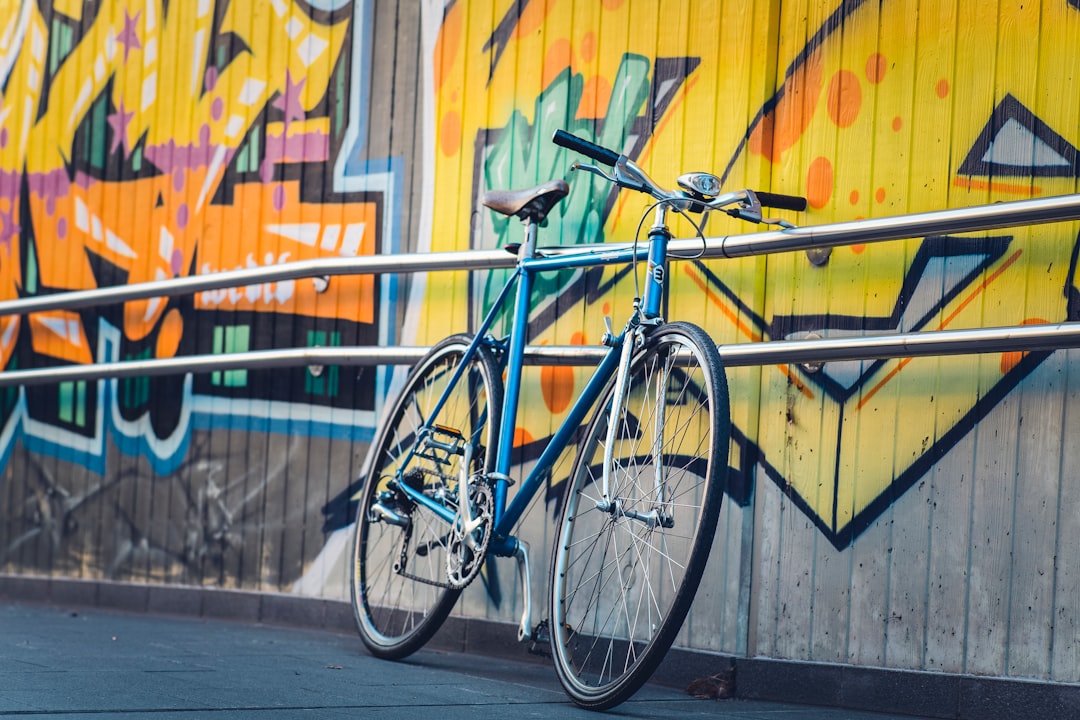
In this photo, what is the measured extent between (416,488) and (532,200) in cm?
94

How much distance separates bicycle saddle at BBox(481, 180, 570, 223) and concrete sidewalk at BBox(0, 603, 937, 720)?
127 cm

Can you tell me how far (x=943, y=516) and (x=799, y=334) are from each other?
613 mm

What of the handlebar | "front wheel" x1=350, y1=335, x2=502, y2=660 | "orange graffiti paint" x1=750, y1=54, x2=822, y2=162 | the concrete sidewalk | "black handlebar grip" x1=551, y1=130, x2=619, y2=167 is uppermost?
"orange graffiti paint" x1=750, y1=54, x2=822, y2=162

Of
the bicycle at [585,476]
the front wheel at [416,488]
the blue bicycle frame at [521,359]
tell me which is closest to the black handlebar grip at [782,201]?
the bicycle at [585,476]

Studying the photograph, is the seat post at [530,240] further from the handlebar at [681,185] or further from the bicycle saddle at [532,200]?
the handlebar at [681,185]

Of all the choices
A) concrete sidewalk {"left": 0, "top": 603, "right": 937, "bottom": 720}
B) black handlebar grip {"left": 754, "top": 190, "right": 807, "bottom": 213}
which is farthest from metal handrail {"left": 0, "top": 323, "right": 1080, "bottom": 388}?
concrete sidewalk {"left": 0, "top": 603, "right": 937, "bottom": 720}

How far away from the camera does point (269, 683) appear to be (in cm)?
321

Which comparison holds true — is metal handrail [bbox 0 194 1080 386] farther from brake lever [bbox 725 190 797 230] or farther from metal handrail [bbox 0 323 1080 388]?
brake lever [bbox 725 190 797 230]

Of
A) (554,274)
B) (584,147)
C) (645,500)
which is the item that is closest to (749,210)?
(584,147)

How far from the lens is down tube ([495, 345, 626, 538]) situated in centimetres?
314

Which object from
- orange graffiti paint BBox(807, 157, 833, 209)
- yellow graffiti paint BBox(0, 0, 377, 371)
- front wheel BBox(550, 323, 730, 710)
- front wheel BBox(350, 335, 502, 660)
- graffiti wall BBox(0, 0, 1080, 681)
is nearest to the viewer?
front wheel BBox(550, 323, 730, 710)

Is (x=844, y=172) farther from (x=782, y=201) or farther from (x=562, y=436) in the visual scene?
(x=562, y=436)

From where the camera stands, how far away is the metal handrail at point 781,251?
295 centimetres

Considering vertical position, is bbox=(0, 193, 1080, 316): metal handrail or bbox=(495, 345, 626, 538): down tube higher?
bbox=(0, 193, 1080, 316): metal handrail
